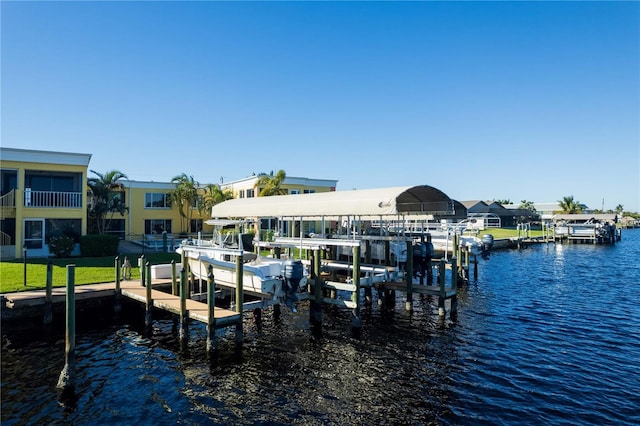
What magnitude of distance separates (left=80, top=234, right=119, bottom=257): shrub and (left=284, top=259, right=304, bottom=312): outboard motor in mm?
17405

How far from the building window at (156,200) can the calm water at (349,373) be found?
71.3 feet

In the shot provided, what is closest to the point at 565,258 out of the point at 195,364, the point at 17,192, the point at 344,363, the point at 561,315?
the point at 561,315

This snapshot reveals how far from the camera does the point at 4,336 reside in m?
12.8

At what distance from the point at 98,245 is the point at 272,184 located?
15235 mm

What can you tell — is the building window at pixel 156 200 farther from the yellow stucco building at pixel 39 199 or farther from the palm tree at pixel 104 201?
the yellow stucco building at pixel 39 199

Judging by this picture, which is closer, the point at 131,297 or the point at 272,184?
the point at 131,297

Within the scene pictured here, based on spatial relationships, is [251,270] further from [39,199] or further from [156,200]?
[156,200]

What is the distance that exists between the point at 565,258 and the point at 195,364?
38842 mm

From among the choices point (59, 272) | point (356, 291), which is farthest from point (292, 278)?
point (59, 272)

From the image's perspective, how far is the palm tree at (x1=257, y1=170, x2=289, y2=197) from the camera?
117 ft

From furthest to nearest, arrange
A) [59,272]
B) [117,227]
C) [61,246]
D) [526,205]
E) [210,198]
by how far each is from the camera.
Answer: [526,205]
[210,198]
[117,227]
[61,246]
[59,272]

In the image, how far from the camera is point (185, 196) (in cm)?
3578

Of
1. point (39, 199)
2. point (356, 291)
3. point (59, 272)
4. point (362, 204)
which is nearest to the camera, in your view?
point (356, 291)

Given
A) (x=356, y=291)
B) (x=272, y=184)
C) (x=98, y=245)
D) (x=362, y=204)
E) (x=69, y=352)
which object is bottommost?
(x=69, y=352)
